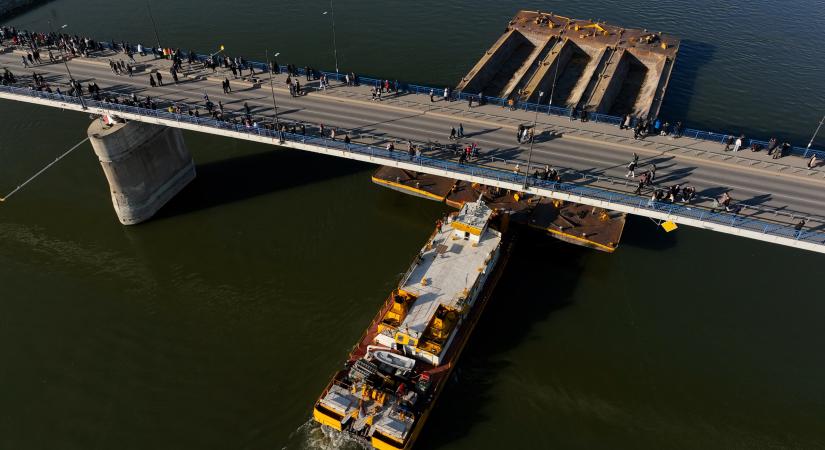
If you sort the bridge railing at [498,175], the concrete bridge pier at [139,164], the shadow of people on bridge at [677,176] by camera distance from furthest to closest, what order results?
the concrete bridge pier at [139,164] → the shadow of people on bridge at [677,176] → the bridge railing at [498,175]

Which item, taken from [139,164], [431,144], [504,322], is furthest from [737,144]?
[139,164]

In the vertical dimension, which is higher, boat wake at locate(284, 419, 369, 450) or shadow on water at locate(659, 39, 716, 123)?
shadow on water at locate(659, 39, 716, 123)

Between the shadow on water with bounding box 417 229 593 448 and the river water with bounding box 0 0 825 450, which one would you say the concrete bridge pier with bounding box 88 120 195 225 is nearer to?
the river water with bounding box 0 0 825 450

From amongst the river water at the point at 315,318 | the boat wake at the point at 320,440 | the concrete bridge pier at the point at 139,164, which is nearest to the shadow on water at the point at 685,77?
the river water at the point at 315,318

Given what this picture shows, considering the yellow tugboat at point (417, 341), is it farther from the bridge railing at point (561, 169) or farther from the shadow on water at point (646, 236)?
the shadow on water at point (646, 236)

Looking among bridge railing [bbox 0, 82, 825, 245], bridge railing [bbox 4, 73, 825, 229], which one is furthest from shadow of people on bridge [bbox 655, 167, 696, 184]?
bridge railing [bbox 0, 82, 825, 245]

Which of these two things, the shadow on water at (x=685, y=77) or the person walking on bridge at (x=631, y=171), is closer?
the person walking on bridge at (x=631, y=171)
